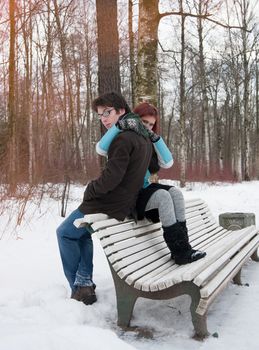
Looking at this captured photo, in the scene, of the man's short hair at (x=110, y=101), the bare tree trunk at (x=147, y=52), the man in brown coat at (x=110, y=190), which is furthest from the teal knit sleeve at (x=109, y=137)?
the bare tree trunk at (x=147, y=52)

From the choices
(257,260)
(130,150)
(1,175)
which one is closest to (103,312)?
(130,150)

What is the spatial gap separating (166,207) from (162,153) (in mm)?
587

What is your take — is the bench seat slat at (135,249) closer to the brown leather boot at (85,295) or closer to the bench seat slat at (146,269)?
the bench seat slat at (146,269)

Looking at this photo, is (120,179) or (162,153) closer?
(120,179)

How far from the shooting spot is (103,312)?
3488 mm

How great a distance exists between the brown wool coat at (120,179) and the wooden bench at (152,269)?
0.37 ft

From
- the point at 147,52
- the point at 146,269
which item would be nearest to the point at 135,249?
the point at 146,269

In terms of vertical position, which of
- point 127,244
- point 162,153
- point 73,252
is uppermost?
point 162,153

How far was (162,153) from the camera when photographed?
3855mm

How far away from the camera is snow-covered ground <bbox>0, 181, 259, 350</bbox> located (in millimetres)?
2396

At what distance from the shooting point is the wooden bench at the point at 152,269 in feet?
9.74

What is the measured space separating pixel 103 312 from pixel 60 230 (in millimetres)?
772

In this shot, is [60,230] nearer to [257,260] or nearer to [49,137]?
[257,260]

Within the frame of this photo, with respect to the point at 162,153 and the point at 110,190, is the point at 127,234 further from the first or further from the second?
the point at 162,153
